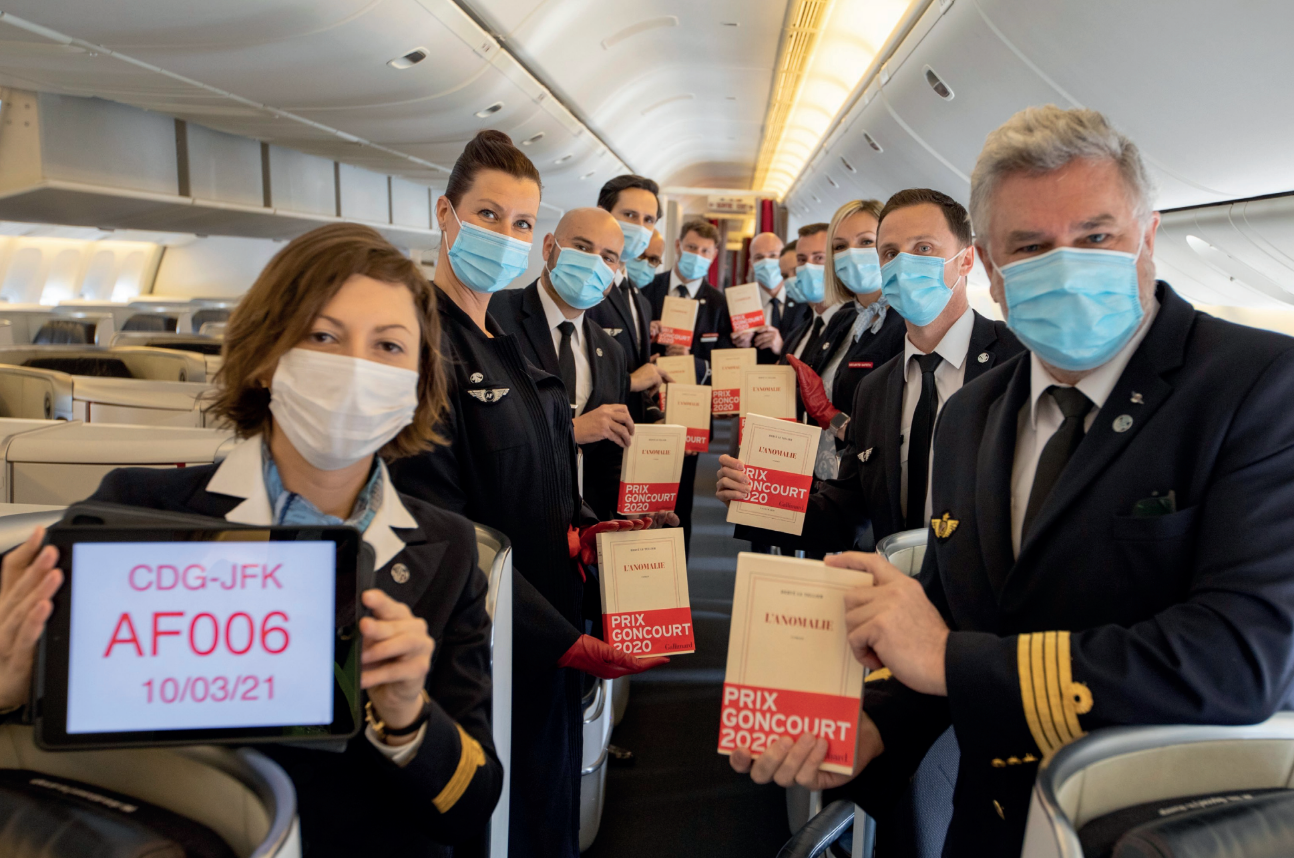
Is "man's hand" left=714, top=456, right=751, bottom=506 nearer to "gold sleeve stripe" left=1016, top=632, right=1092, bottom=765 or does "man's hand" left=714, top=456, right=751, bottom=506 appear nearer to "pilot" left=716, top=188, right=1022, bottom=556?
"pilot" left=716, top=188, right=1022, bottom=556

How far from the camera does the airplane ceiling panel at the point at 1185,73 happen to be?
2.58 metres

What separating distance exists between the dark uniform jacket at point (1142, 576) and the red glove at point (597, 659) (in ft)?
2.71

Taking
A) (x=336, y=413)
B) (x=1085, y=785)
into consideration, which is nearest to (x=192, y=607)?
(x=336, y=413)

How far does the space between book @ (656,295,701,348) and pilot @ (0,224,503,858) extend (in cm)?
362

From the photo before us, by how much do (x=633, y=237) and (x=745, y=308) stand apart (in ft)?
2.94

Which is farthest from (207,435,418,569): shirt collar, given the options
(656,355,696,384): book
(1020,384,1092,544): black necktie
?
(656,355,696,384): book

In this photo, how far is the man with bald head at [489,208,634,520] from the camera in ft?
10.4

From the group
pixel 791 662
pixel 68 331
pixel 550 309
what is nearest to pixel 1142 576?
pixel 791 662

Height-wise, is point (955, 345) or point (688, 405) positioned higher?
point (955, 345)

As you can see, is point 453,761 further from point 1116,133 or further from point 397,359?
point 1116,133

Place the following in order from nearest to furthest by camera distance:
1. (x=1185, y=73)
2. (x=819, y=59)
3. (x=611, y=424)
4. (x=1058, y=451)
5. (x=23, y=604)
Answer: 1. (x=23, y=604)
2. (x=1058, y=451)
3. (x=611, y=424)
4. (x=1185, y=73)
5. (x=819, y=59)

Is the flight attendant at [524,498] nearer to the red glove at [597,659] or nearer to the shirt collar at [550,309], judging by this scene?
the red glove at [597,659]

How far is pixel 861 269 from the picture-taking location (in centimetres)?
386

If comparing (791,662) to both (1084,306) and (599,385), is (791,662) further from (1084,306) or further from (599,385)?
(599,385)
